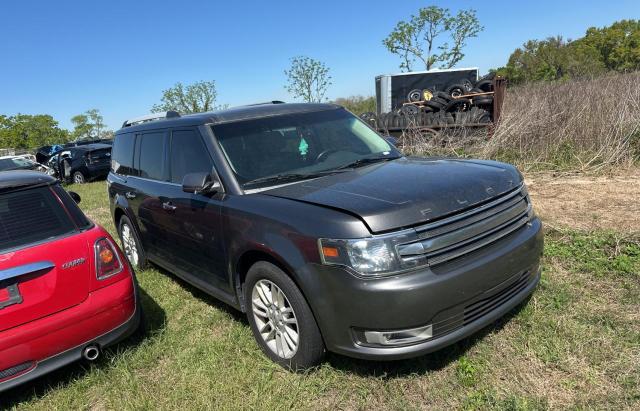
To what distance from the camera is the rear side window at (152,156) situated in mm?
4547

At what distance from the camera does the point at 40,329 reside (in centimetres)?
299

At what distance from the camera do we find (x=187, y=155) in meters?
4.04

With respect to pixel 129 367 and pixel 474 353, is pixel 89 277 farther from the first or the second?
pixel 474 353

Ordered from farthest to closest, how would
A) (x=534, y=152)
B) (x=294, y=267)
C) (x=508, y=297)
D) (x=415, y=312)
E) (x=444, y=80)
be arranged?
(x=444, y=80), (x=534, y=152), (x=508, y=297), (x=294, y=267), (x=415, y=312)

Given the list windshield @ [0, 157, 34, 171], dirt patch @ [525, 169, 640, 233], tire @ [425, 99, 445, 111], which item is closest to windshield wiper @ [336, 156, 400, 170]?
dirt patch @ [525, 169, 640, 233]

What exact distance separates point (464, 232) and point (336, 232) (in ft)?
2.56

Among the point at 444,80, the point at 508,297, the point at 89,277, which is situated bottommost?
the point at 508,297

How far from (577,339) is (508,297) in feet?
2.04

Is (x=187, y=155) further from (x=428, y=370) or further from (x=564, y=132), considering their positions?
(x=564, y=132)

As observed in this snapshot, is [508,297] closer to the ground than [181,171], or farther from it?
closer to the ground

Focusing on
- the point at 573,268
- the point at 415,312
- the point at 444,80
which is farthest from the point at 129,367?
the point at 444,80

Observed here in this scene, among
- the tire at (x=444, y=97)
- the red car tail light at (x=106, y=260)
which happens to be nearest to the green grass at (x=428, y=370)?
the red car tail light at (x=106, y=260)

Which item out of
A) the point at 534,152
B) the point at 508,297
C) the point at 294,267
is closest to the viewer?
the point at 294,267

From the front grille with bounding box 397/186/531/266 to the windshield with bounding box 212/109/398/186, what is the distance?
1.19 meters
